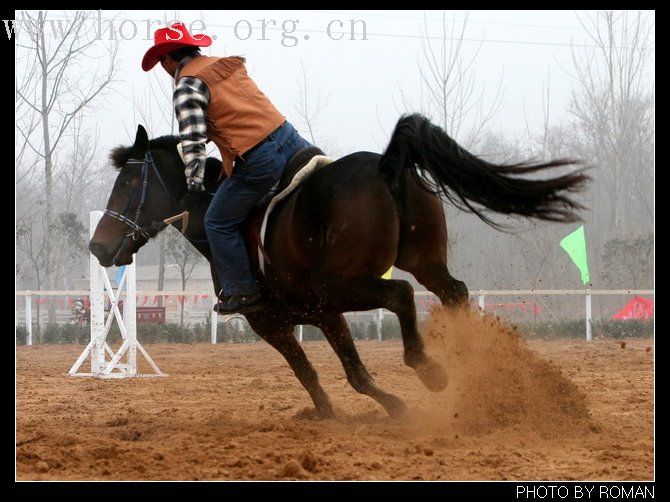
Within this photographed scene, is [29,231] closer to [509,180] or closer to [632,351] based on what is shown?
[632,351]

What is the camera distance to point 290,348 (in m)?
6.25

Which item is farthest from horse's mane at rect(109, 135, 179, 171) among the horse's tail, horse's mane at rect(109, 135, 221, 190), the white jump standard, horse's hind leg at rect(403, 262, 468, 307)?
the white jump standard

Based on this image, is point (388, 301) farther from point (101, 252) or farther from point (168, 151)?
point (101, 252)

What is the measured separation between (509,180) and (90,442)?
3.10 meters

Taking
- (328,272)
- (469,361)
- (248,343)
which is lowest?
(248,343)

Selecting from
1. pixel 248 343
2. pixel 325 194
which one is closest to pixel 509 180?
pixel 325 194

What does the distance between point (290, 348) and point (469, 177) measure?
208cm

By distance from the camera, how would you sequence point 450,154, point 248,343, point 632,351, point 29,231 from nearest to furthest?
point 450,154 < point 632,351 < point 248,343 < point 29,231

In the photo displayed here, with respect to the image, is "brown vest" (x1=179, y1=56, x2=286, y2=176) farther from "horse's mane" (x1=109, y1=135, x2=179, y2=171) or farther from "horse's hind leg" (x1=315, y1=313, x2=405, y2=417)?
"horse's hind leg" (x1=315, y1=313, x2=405, y2=417)

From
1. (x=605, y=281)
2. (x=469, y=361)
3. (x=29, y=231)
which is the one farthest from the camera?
(x=605, y=281)

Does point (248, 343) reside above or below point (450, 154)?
below

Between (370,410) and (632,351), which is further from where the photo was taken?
(632,351)

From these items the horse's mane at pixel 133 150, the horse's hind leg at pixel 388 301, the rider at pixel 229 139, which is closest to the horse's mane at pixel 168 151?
the horse's mane at pixel 133 150
